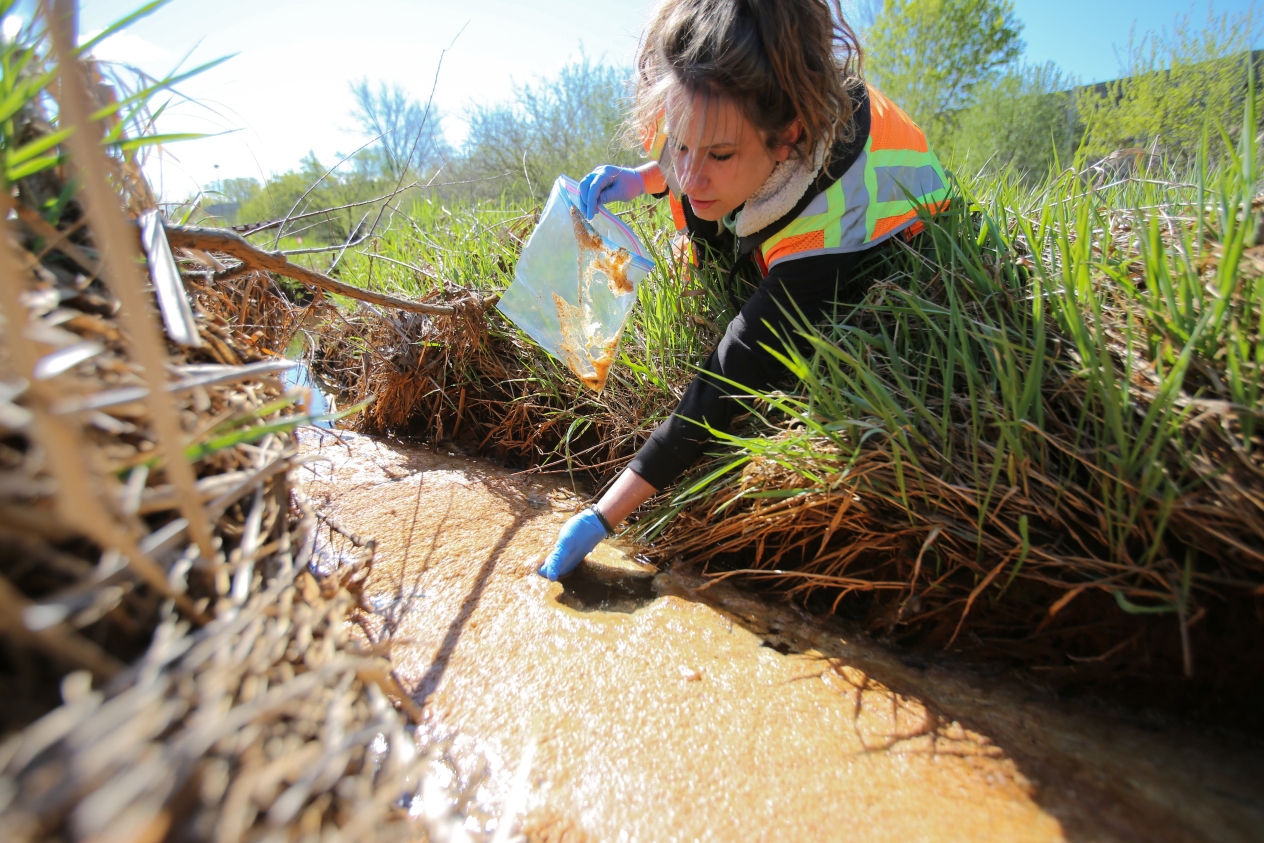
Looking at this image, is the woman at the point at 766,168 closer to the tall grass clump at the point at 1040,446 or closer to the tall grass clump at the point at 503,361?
the tall grass clump at the point at 1040,446

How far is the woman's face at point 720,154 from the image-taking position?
1378 mm

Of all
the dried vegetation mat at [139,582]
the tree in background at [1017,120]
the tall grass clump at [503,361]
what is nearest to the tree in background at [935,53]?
the tree in background at [1017,120]

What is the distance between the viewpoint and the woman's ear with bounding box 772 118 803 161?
1.42m

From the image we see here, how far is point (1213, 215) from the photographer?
1140 mm

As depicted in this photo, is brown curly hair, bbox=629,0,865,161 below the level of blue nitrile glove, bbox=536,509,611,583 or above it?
above

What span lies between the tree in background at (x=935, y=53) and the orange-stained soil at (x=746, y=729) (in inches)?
385

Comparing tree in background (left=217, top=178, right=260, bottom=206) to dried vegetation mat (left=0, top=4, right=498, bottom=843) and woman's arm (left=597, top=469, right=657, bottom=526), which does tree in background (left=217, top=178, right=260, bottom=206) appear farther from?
woman's arm (left=597, top=469, right=657, bottom=526)

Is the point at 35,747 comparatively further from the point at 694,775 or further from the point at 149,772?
the point at 694,775

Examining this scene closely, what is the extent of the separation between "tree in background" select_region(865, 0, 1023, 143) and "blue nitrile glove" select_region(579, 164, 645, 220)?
8.76 meters

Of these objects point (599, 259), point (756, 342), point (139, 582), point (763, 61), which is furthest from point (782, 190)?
point (139, 582)

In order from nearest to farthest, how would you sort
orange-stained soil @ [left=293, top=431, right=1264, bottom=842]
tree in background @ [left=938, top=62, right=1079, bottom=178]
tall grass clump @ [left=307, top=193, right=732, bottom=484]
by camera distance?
orange-stained soil @ [left=293, top=431, right=1264, bottom=842] → tall grass clump @ [left=307, top=193, right=732, bottom=484] → tree in background @ [left=938, top=62, right=1079, bottom=178]

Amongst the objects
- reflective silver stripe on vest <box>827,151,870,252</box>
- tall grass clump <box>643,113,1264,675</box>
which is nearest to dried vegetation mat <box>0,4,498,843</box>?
tall grass clump <box>643,113,1264,675</box>

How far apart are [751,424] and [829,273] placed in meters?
0.43

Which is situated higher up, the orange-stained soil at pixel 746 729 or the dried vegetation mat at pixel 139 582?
the dried vegetation mat at pixel 139 582
